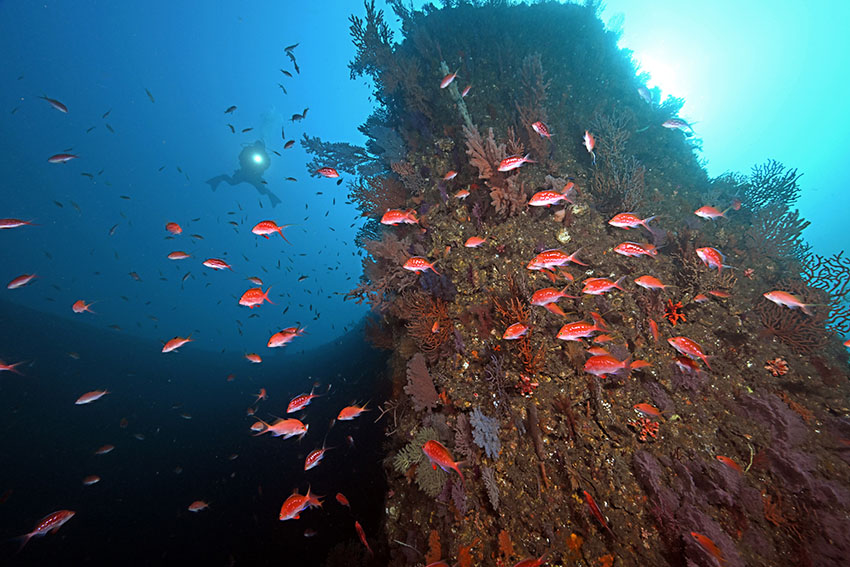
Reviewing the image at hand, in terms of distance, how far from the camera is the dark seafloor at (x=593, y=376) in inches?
148

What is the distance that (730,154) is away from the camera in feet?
329

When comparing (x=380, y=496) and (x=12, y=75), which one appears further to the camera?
(x=12, y=75)

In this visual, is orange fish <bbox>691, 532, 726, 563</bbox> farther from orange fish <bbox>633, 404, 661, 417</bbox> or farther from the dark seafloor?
orange fish <bbox>633, 404, 661, 417</bbox>

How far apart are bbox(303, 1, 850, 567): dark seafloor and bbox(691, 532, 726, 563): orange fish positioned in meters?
0.02

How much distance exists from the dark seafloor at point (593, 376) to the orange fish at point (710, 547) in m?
0.02

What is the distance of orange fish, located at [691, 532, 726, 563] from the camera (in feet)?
10.3

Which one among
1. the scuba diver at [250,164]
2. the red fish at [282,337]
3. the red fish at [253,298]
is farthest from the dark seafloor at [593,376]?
the scuba diver at [250,164]

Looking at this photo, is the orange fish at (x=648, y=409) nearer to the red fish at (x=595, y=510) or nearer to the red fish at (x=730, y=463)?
the red fish at (x=730, y=463)

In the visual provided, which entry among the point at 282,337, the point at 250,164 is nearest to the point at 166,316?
the point at 250,164

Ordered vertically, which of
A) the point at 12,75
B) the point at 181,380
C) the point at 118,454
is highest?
the point at 12,75

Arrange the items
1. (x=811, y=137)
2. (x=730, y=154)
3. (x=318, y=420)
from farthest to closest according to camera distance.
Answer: (x=730, y=154) < (x=811, y=137) < (x=318, y=420)

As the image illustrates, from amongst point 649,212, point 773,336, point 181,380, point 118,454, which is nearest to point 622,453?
point 773,336

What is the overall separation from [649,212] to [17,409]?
83.0ft

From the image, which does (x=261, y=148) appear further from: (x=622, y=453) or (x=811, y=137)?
(x=811, y=137)
